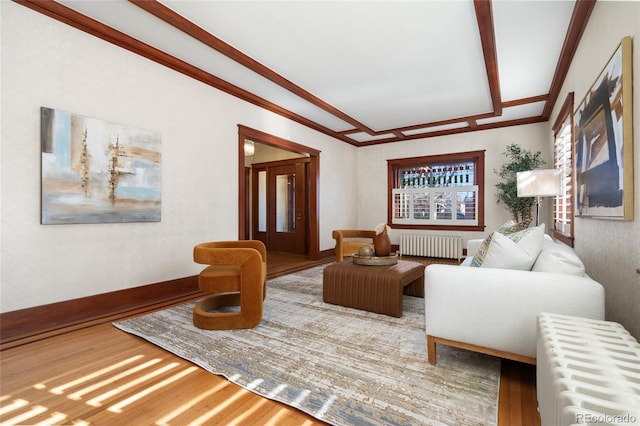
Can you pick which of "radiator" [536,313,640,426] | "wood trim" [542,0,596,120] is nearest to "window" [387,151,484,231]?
"wood trim" [542,0,596,120]

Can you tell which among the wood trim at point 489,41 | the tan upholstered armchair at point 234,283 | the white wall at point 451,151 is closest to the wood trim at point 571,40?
the wood trim at point 489,41

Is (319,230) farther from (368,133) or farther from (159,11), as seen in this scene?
(159,11)

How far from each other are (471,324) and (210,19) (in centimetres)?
332

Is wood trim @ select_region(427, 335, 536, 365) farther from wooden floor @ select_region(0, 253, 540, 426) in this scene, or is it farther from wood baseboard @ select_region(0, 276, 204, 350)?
wood baseboard @ select_region(0, 276, 204, 350)

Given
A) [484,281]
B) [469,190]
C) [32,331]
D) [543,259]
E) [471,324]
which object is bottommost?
[32,331]

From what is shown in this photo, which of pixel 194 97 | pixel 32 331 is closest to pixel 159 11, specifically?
pixel 194 97

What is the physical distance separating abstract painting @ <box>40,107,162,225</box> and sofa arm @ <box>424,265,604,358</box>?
306 cm

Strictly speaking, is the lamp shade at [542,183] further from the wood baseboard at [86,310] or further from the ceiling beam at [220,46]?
the wood baseboard at [86,310]

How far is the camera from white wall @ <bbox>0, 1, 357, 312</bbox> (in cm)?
241

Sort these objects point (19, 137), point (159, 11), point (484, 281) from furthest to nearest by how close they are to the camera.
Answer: point (159, 11) → point (19, 137) → point (484, 281)

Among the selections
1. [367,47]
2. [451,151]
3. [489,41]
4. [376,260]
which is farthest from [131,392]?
[451,151]

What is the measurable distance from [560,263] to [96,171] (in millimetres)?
3877

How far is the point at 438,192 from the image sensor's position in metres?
6.54

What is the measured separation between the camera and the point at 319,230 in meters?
6.23
